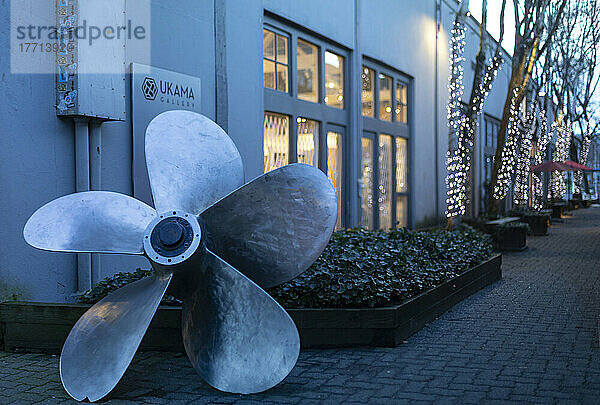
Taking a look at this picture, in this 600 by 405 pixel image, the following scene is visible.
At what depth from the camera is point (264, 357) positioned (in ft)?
13.9

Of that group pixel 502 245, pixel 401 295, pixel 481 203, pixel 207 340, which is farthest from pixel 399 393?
pixel 481 203

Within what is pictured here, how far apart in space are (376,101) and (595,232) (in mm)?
9214

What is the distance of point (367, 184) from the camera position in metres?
14.3

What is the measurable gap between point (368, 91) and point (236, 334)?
10676mm

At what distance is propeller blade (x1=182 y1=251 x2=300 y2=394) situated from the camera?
4219 millimetres

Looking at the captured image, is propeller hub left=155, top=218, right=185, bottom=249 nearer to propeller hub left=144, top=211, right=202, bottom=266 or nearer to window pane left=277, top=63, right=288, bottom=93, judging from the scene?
propeller hub left=144, top=211, right=202, bottom=266

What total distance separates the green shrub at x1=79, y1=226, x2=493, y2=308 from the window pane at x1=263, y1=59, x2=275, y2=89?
3.11 meters

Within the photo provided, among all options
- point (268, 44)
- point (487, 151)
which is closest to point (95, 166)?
point (268, 44)

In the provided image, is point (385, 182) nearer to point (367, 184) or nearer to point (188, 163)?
point (367, 184)

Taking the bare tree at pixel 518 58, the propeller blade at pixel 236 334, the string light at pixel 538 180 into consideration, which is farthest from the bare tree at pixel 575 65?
the propeller blade at pixel 236 334

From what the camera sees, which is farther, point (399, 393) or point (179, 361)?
point (179, 361)

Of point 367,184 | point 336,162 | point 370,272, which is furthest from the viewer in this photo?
point 367,184

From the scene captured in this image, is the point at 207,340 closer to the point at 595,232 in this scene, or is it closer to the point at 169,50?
the point at 169,50

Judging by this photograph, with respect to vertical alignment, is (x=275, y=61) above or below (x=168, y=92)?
above
